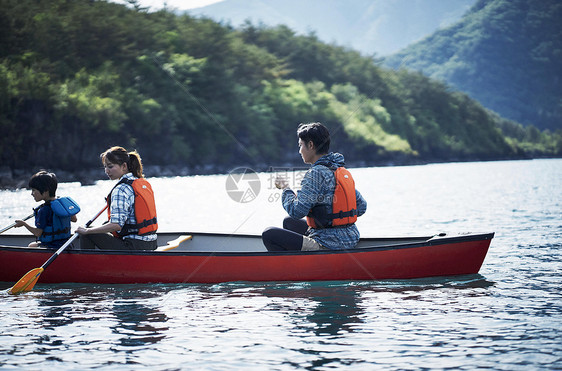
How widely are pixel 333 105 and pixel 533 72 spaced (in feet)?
364

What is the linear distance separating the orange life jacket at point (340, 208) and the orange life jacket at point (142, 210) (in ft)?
6.22

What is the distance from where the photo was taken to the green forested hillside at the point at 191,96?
150 ft

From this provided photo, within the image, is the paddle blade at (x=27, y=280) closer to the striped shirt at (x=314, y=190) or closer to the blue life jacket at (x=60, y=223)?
the blue life jacket at (x=60, y=223)

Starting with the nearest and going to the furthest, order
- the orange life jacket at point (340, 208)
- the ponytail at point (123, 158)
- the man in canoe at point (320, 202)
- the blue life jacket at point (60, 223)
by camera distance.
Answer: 1. the man in canoe at point (320, 202)
2. the orange life jacket at point (340, 208)
3. the ponytail at point (123, 158)
4. the blue life jacket at point (60, 223)

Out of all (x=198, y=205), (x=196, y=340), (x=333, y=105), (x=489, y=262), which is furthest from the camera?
(x=333, y=105)

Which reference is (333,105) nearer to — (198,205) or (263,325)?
(198,205)

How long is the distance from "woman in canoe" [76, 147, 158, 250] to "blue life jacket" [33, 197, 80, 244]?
29 cm

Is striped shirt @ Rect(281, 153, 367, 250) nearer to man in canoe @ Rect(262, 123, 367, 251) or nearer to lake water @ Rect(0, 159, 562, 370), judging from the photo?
man in canoe @ Rect(262, 123, 367, 251)

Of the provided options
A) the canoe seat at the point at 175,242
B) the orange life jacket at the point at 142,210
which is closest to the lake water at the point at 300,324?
the canoe seat at the point at 175,242

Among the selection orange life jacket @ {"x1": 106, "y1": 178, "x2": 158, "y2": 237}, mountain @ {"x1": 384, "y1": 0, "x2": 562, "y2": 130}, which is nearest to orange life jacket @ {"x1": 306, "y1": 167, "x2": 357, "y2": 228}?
orange life jacket @ {"x1": 106, "y1": 178, "x2": 158, "y2": 237}

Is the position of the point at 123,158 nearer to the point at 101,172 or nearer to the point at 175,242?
the point at 175,242

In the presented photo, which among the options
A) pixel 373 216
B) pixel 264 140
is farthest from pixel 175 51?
pixel 373 216

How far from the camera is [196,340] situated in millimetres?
6391

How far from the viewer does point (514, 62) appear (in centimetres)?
17912
